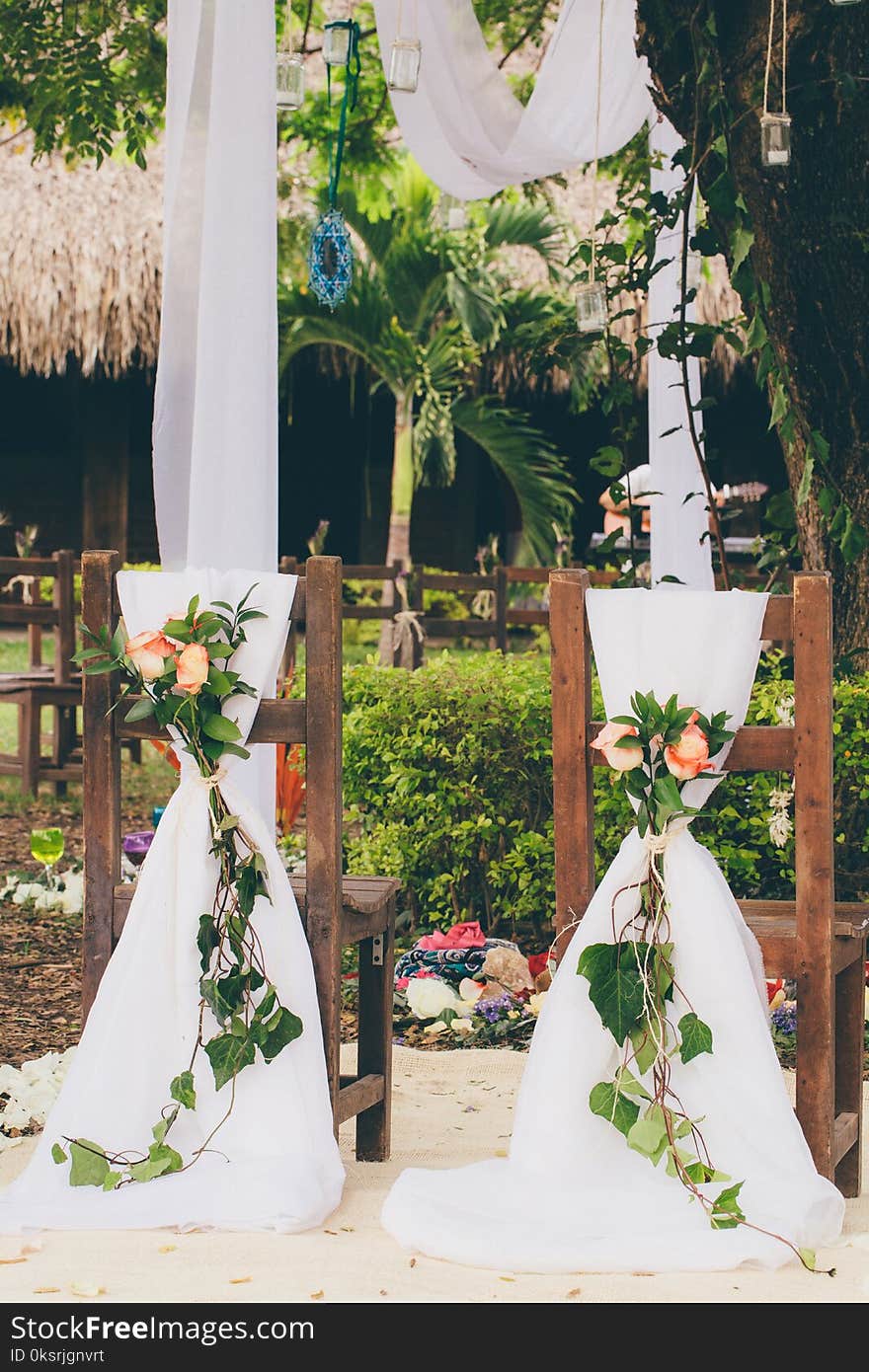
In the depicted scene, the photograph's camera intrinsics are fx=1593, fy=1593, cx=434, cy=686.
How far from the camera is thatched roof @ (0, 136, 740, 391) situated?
33.6 ft

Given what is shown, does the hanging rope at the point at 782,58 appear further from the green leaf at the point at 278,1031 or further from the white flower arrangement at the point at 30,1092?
the white flower arrangement at the point at 30,1092

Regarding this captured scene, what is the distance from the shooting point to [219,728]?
8.95 ft

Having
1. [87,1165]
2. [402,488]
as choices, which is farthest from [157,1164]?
[402,488]

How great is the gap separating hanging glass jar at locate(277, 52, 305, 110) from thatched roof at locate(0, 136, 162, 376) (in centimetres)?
665

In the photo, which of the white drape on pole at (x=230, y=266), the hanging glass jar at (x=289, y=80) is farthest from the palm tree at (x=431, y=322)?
the white drape on pole at (x=230, y=266)

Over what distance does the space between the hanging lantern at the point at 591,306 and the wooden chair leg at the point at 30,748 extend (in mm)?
3317

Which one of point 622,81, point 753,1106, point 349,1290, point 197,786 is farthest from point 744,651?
point 622,81

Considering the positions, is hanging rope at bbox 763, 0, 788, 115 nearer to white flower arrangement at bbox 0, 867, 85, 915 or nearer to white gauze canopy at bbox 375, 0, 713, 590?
white gauze canopy at bbox 375, 0, 713, 590

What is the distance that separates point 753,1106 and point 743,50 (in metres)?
2.94

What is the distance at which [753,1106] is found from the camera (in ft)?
8.38

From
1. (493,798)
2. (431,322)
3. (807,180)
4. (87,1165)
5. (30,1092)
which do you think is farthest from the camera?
(431,322)

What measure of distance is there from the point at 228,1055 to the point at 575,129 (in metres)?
3.17

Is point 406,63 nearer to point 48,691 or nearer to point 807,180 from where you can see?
point 807,180

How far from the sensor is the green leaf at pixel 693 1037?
2.54m
